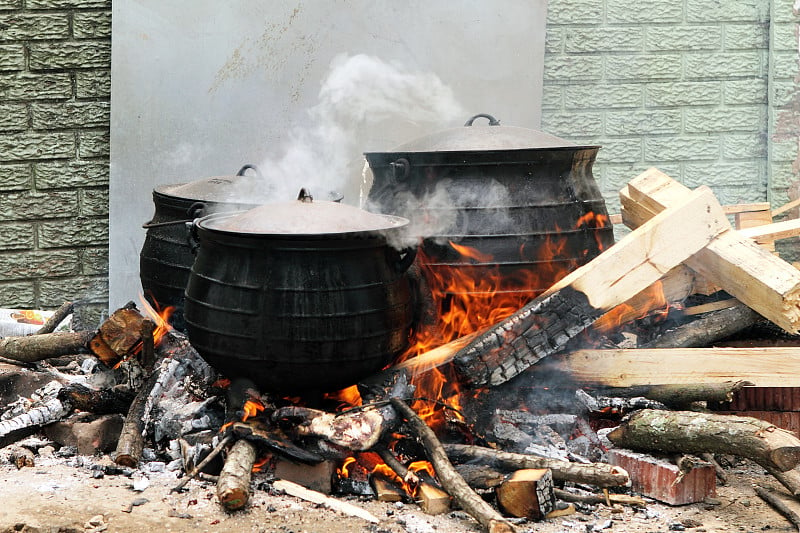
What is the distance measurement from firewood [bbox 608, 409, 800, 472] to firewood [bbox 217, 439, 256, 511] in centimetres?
167

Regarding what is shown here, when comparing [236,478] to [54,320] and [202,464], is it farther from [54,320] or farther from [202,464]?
[54,320]

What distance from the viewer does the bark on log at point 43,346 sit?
5043 millimetres

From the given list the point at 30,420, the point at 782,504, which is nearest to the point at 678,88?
the point at 782,504

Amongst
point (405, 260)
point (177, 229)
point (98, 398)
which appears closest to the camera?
point (405, 260)

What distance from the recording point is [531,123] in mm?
7004

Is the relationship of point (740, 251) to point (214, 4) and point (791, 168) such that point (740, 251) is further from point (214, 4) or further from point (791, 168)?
point (214, 4)

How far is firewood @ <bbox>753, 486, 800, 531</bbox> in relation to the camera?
3461 mm

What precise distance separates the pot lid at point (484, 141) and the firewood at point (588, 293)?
2.17 feet

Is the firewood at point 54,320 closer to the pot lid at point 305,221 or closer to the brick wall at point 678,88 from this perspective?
the pot lid at point 305,221

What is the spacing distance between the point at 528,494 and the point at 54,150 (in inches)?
202

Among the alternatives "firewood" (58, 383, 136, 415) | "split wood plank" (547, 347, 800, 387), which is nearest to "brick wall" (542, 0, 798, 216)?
"split wood plank" (547, 347, 800, 387)

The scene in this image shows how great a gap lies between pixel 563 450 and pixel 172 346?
7.41ft

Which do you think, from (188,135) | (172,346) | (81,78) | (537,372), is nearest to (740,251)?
(537,372)

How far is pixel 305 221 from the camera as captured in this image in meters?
3.90
